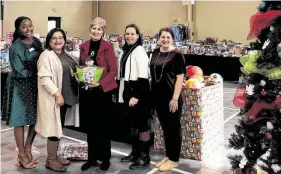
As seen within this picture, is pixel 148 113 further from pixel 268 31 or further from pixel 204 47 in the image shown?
pixel 204 47

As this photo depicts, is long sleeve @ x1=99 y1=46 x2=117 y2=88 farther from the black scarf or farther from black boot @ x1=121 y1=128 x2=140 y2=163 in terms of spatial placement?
black boot @ x1=121 y1=128 x2=140 y2=163

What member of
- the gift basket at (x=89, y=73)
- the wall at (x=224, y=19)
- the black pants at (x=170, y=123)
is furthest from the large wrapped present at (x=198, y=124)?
the wall at (x=224, y=19)

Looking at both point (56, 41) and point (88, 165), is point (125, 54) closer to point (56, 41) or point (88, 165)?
point (56, 41)

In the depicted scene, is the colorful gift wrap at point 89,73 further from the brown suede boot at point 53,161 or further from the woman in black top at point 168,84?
the brown suede boot at point 53,161

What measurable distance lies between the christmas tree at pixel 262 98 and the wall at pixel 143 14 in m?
9.36

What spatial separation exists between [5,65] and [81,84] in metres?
3.08

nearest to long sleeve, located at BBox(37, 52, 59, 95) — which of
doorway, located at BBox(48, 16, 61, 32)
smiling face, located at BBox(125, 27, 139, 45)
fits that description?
smiling face, located at BBox(125, 27, 139, 45)

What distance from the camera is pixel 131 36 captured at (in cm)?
327

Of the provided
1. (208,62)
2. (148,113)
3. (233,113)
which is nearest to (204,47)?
(208,62)

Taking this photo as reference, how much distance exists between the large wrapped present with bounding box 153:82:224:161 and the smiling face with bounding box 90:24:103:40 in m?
1.15

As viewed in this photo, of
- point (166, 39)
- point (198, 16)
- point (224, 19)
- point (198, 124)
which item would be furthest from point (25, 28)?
point (198, 16)

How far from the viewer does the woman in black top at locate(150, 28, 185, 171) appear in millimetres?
3244

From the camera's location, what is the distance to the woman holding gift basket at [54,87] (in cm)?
311

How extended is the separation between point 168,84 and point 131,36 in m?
0.59
